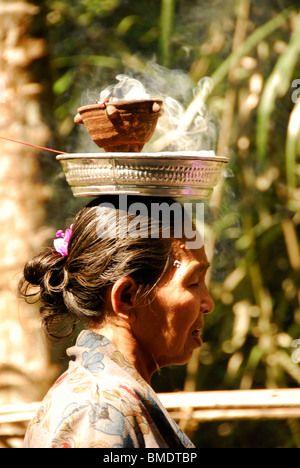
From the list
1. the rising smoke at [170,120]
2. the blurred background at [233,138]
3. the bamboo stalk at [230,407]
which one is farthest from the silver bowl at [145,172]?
the blurred background at [233,138]

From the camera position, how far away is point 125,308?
1130 mm

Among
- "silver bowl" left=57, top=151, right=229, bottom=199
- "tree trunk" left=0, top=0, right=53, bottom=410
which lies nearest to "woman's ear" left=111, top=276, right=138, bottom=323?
"silver bowl" left=57, top=151, right=229, bottom=199

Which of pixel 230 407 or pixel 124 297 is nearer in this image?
pixel 124 297

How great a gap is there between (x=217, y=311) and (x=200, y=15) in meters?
1.39

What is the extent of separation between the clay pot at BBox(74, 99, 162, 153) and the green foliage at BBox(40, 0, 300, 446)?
1.48m

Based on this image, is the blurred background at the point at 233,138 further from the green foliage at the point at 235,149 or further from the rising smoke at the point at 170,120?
the rising smoke at the point at 170,120

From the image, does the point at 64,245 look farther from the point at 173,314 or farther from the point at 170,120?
the point at 170,120

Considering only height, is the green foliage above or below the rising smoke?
above

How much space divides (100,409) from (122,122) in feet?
1.68

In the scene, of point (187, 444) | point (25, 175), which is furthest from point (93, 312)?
point (25, 175)

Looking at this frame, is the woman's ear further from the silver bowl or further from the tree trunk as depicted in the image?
the tree trunk

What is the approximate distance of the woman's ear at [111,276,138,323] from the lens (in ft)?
3.66

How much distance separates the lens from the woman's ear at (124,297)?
1116 mm

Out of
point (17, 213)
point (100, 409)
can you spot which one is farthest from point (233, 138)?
point (100, 409)
